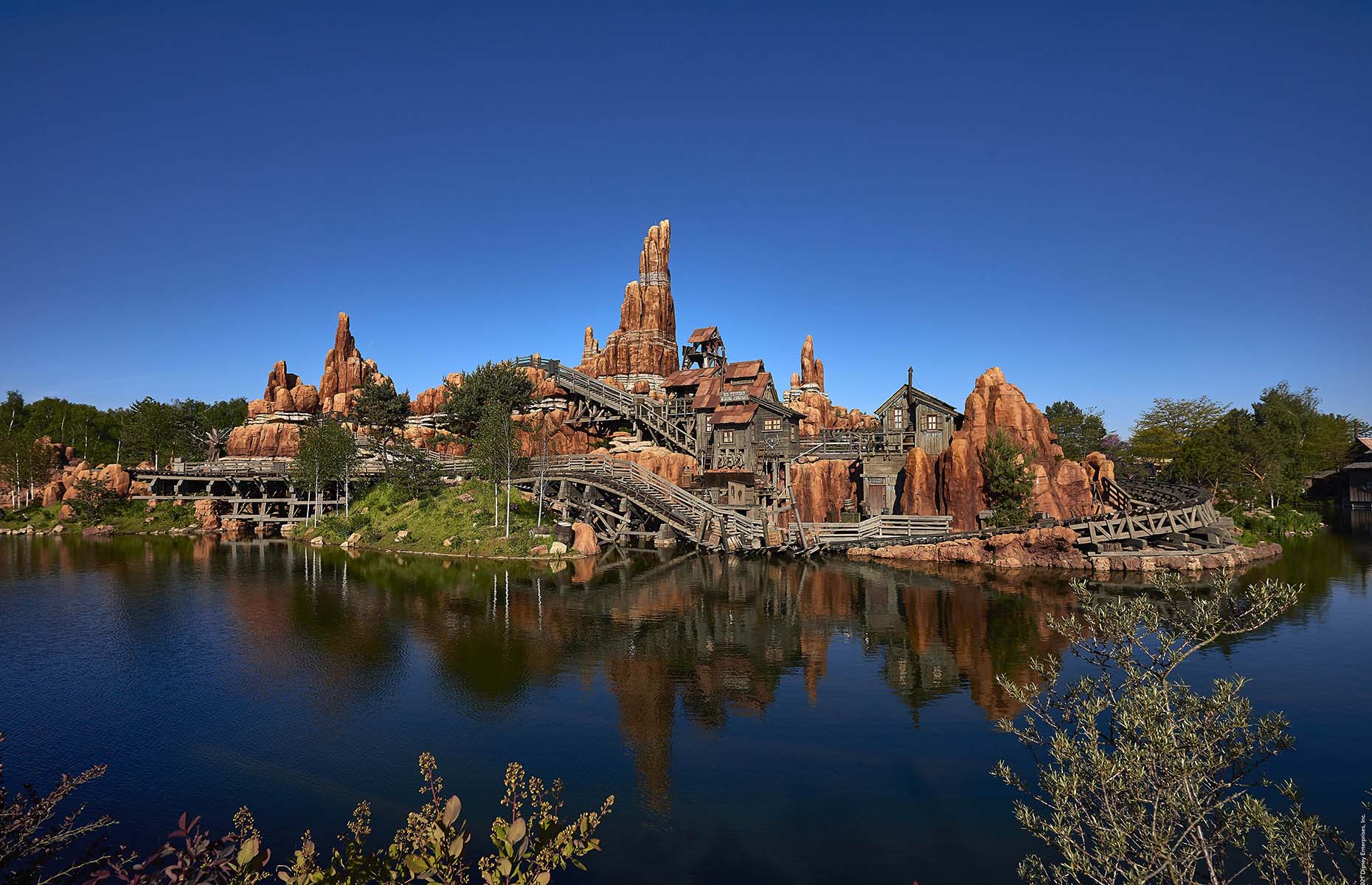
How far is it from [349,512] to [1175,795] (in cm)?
6157

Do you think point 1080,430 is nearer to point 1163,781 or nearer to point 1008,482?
point 1008,482

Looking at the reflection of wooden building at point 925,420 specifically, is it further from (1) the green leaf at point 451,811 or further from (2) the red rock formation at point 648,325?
(1) the green leaf at point 451,811

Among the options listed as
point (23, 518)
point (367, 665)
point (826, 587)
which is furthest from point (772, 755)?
point (23, 518)

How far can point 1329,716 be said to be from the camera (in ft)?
64.9

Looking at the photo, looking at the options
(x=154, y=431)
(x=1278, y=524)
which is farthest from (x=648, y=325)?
(x=1278, y=524)

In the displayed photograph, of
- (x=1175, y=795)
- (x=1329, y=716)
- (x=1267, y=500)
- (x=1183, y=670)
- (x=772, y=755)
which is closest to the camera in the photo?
(x=1175, y=795)

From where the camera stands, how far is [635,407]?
2704 inches

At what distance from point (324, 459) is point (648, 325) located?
130ft

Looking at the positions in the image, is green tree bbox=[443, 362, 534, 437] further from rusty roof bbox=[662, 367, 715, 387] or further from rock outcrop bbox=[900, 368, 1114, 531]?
rock outcrop bbox=[900, 368, 1114, 531]

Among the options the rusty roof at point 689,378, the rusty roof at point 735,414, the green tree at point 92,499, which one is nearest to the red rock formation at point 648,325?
the rusty roof at point 689,378

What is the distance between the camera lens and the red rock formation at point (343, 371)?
8106cm

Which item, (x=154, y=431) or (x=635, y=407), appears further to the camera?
(x=154, y=431)

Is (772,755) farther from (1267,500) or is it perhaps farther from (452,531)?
(1267,500)

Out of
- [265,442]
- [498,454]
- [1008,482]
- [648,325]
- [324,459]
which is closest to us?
[1008,482]
